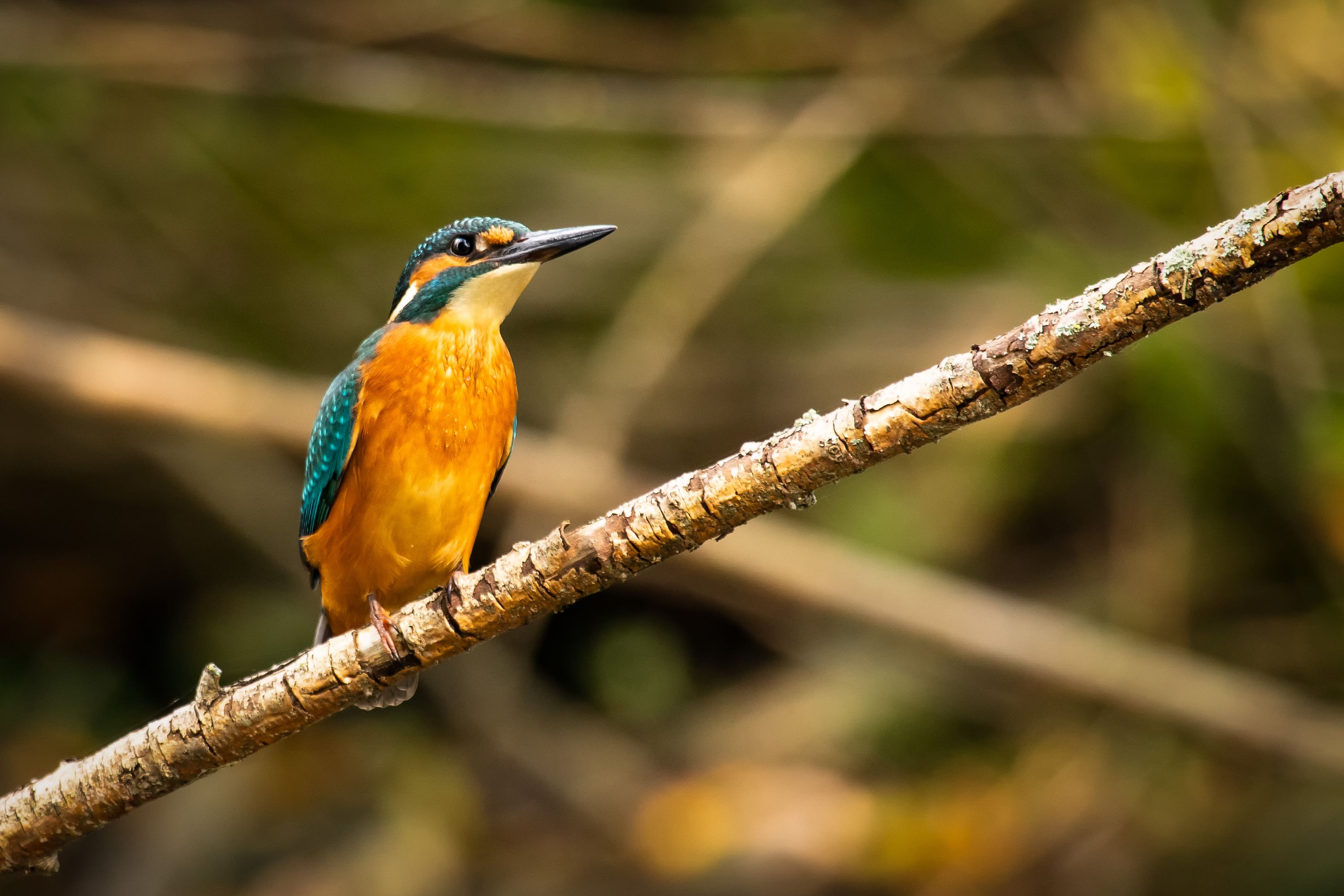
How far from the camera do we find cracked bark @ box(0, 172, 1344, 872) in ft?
5.30

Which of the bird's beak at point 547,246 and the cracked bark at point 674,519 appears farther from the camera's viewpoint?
the bird's beak at point 547,246

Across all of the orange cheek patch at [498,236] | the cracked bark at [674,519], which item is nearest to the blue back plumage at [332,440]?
the orange cheek patch at [498,236]

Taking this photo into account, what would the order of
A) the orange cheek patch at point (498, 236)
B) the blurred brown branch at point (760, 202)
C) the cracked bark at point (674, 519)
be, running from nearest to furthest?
the cracked bark at point (674, 519) < the orange cheek patch at point (498, 236) < the blurred brown branch at point (760, 202)

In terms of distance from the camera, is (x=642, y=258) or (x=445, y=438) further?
(x=642, y=258)

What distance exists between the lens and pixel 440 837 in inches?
217

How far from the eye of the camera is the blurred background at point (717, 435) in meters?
5.18

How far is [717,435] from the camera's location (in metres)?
6.77

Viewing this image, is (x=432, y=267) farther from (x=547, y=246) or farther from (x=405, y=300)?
(x=547, y=246)

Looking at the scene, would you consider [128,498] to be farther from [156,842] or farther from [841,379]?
[841,379]

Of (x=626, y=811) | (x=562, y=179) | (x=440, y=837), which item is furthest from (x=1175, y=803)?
(x=562, y=179)

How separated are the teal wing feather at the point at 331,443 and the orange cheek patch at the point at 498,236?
477 millimetres

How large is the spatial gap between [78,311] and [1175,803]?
233 inches

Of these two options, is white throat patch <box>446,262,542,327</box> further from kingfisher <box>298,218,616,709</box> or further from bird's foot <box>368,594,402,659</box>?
bird's foot <box>368,594,402,659</box>

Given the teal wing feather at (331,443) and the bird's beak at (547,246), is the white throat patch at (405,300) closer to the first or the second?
the teal wing feather at (331,443)
